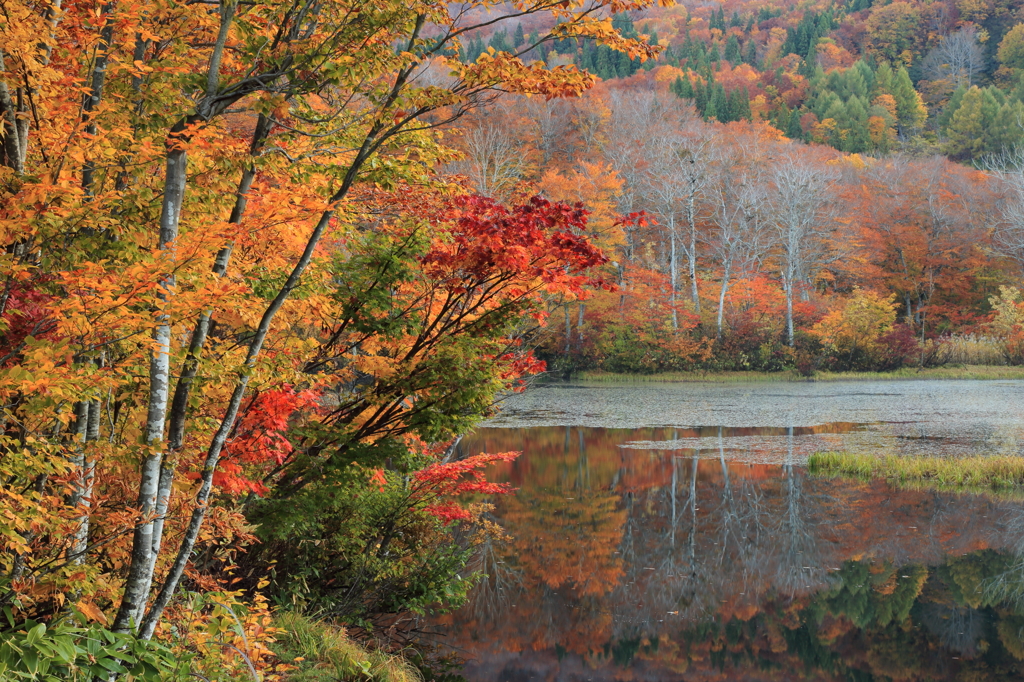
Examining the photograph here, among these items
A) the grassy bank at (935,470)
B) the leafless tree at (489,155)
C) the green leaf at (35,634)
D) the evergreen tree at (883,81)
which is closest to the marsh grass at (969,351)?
the leafless tree at (489,155)

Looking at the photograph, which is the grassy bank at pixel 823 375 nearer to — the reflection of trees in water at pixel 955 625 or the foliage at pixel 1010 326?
the foliage at pixel 1010 326

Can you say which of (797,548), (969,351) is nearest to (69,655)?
(797,548)

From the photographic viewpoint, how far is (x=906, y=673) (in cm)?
630

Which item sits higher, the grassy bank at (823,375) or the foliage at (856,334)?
the foliage at (856,334)

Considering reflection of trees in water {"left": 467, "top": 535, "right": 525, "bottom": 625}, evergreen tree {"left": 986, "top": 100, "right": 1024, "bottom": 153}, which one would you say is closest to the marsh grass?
evergreen tree {"left": 986, "top": 100, "right": 1024, "bottom": 153}

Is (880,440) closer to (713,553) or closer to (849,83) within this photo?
(713,553)

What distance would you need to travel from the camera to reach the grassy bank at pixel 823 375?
97.7ft

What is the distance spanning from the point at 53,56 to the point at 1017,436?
16939mm

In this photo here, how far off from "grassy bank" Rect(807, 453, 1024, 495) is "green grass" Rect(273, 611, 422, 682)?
9560 millimetres

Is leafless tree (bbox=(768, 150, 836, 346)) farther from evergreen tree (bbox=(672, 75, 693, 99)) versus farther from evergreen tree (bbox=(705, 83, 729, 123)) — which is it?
evergreen tree (bbox=(705, 83, 729, 123))

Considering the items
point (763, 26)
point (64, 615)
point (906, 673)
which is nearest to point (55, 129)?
point (64, 615)

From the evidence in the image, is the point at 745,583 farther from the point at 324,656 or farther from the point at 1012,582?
the point at 324,656

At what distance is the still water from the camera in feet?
21.6

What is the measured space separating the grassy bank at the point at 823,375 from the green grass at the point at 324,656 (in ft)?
82.9
